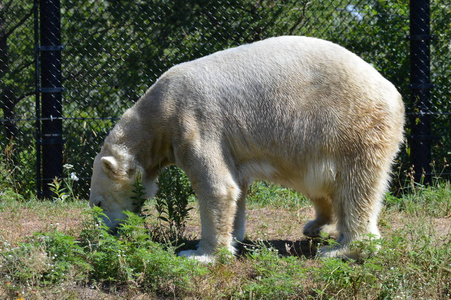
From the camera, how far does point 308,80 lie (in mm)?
4418

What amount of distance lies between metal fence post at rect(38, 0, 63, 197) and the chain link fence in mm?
517

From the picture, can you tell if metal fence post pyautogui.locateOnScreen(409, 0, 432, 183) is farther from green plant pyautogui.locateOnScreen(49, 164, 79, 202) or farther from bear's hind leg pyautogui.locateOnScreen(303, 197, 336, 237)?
green plant pyautogui.locateOnScreen(49, 164, 79, 202)

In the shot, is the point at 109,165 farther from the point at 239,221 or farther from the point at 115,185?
the point at 239,221

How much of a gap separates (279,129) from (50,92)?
3.31 metres

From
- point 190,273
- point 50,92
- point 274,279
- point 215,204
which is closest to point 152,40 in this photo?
point 50,92

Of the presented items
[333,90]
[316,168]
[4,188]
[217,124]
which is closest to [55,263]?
[217,124]

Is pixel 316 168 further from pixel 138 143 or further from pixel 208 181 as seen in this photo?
pixel 138 143

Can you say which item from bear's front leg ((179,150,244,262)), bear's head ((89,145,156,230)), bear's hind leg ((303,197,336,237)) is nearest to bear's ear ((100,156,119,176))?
bear's head ((89,145,156,230))

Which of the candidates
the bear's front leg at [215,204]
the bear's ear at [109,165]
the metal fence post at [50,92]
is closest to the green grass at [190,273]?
the bear's front leg at [215,204]

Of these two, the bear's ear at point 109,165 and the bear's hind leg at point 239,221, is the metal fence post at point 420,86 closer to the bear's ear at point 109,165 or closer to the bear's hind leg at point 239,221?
the bear's hind leg at point 239,221

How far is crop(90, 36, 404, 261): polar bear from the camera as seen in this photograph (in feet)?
14.3

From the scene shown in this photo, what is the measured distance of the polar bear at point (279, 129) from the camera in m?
4.35

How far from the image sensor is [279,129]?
4.45m

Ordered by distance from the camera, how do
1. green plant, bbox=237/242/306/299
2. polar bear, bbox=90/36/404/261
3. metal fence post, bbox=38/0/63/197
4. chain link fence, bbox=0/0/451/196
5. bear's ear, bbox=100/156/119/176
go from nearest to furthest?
green plant, bbox=237/242/306/299 < polar bear, bbox=90/36/404/261 < bear's ear, bbox=100/156/119/176 < metal fence post, bbox=38/0/63/197 < chain link fence, bbox=0/0/451/196
